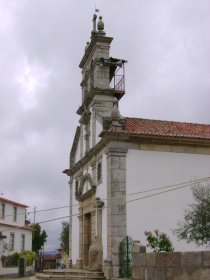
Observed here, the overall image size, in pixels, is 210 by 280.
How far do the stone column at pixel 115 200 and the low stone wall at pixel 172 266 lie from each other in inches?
234

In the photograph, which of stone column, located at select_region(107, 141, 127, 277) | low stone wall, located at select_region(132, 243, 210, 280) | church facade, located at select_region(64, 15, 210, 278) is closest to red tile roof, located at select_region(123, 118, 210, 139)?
church facade, located at select_region(64, 15, 210, 278)

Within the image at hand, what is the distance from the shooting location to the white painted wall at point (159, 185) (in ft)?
63.3

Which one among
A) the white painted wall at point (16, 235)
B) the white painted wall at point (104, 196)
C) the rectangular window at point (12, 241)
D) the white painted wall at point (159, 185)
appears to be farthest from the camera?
the rectangular window at point (12, 241)

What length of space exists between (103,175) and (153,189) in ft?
7.52

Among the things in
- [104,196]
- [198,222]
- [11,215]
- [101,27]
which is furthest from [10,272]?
[198,222]

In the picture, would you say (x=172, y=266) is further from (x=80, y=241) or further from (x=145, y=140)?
(x=80, y=241)

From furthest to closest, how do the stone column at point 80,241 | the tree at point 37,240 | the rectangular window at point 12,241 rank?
the tree at point 37,240, the rectangular window at point 12,241, the stone column at point 80,241

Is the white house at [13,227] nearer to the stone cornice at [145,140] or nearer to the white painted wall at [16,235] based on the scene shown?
the white painted wall at [16,235]

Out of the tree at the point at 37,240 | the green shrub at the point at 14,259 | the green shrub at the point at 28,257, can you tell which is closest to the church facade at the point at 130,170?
the green shrub at the point at 14,259

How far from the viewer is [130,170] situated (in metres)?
19.7

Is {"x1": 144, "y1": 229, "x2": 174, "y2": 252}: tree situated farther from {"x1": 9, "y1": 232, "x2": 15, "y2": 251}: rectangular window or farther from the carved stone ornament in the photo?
{"x1": 9, "y1": 232, "x2": 15, "y2": 251}: rectangular window

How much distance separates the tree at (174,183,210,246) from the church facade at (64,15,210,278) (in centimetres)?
132

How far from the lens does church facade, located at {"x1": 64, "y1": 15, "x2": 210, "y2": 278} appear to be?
1922 centimetres

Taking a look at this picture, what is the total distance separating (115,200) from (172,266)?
27.0ft
